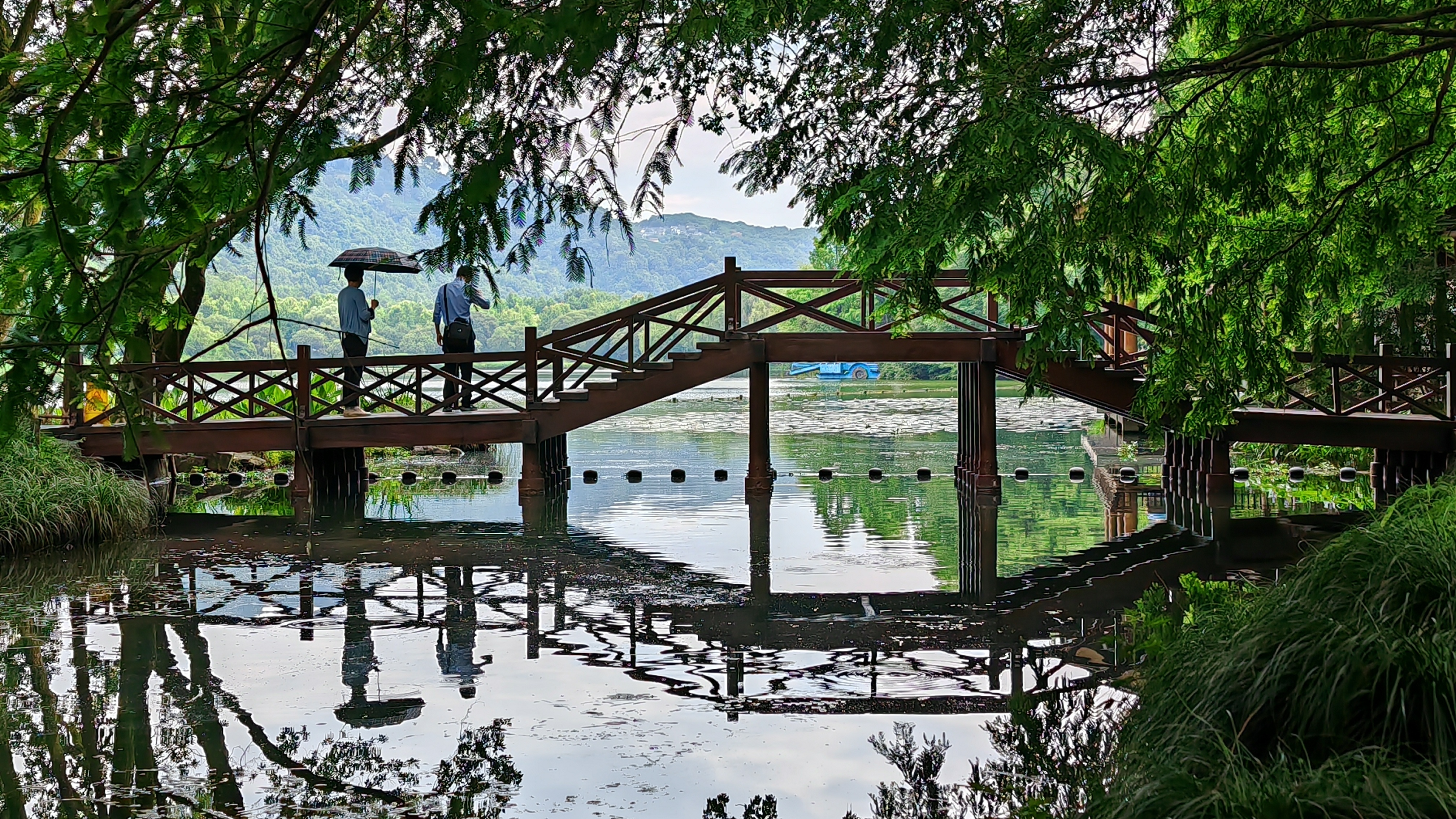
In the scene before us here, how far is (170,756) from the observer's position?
20.9 ft

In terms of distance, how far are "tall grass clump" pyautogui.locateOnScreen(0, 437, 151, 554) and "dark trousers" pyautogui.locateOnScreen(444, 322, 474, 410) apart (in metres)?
4.38

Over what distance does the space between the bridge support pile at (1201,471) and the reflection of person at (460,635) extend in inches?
366

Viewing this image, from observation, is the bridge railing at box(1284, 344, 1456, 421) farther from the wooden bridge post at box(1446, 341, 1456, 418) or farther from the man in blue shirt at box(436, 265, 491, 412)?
the man in blue shirt at box(436, 265, 491, 412)

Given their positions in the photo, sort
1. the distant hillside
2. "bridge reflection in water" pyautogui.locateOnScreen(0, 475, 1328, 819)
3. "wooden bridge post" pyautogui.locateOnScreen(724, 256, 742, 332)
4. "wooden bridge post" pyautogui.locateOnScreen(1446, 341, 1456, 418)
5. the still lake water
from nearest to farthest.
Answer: the still lake water, "bridge reflection in water" pyautogui.locateOnScreen(0, 475, 1328, 819), "wooden bridge post" pyautogui.locateOnScreen(1446, 341, 1456, 418), "wooden bridge post" pyautogui.locateOnScreen(724, 256, 742, 332), the distant hillside

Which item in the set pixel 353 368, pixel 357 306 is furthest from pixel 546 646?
pixel 357 306

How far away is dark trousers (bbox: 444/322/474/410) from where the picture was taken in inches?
716

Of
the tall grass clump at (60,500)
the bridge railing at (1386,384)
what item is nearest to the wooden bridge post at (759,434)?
the bridge railing at (1386,384)

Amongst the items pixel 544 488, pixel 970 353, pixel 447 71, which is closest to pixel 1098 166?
pixel 447 71

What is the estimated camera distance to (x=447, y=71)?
3.79 meters

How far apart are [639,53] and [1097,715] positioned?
4573 millimetres

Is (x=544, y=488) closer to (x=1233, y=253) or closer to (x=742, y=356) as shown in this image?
(x=742, y=356)

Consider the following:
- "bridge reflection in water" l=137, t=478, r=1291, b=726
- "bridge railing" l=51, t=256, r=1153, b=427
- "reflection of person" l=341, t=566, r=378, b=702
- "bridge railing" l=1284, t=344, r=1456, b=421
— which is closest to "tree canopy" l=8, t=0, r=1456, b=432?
"bridge reflection in water" l=137, t=478, r=1291, b=726

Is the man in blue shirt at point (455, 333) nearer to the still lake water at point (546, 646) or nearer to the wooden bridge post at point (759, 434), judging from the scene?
the still lake water at point (546, 646)

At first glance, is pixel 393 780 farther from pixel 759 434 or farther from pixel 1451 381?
pixel 1451 381
